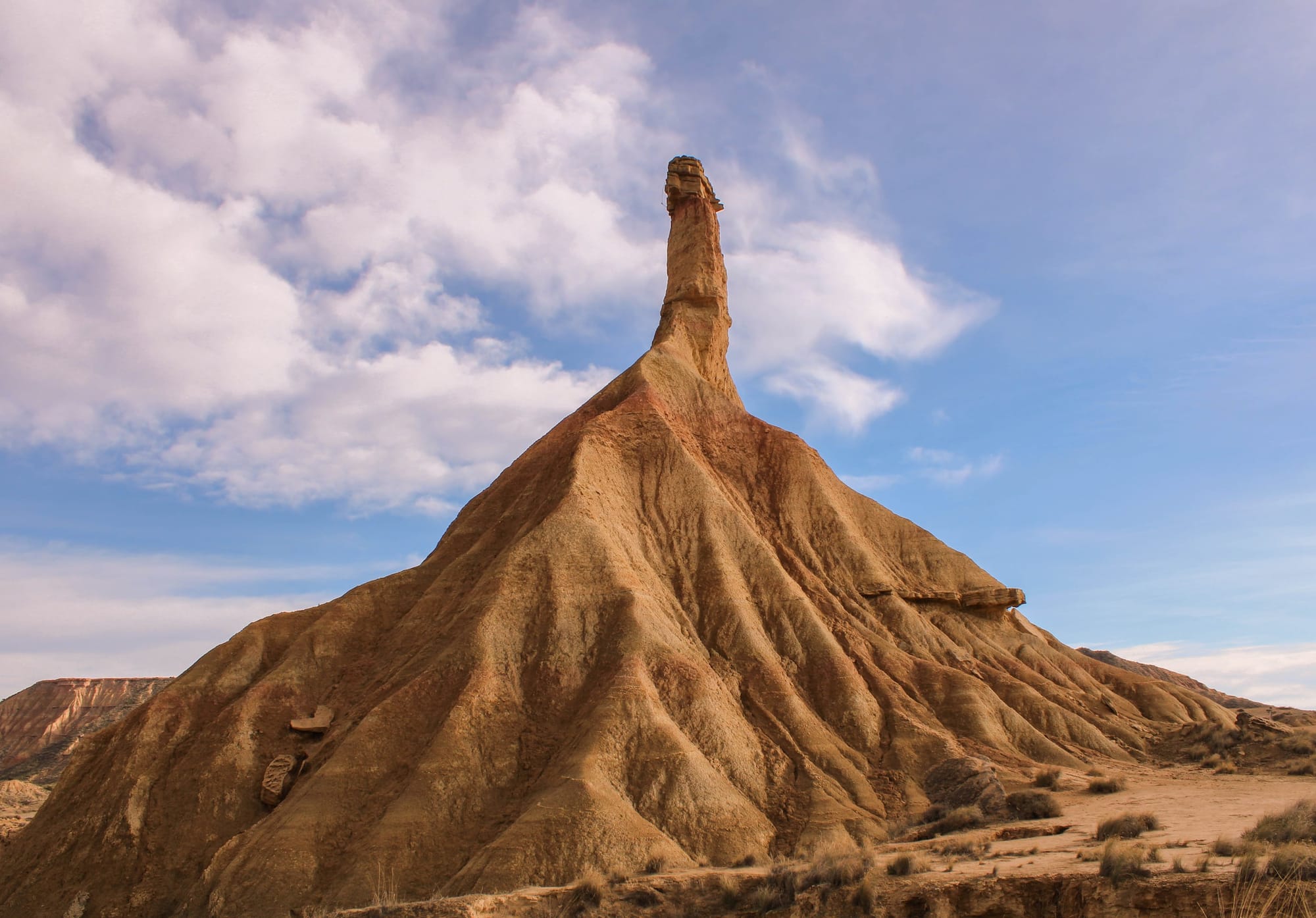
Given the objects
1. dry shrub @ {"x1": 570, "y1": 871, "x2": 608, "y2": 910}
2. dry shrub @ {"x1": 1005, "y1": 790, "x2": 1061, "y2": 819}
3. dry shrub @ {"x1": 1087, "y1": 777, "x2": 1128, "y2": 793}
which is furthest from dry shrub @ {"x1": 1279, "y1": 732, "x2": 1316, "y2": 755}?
dry shrub @ {"x1": 570, "y1": 871, "x2": 608, "y2": 910}

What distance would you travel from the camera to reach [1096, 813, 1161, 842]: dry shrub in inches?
657

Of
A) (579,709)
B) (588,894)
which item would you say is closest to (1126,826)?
(588,894)

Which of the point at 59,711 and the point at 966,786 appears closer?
the point at 966,786

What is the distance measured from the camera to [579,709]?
28.0 m

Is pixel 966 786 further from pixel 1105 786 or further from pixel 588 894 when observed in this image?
pixel 588 894

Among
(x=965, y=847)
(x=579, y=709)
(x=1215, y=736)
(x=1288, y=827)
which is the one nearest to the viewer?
(x=1288, y=827)

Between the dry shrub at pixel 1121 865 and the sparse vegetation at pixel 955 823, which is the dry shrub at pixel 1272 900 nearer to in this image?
the dry shrub at pixel 1121 865

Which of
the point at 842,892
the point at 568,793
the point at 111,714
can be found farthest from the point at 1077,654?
the point at 111,714

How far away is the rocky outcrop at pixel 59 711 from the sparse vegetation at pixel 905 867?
9313 cm

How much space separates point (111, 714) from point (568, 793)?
87.9 m

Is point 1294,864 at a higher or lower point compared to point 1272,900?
higher

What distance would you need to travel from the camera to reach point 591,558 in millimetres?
33438

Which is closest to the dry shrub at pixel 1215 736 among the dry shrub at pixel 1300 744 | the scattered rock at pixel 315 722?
the dry shrub at pixel 1300 744

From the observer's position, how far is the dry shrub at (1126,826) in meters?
16.7
